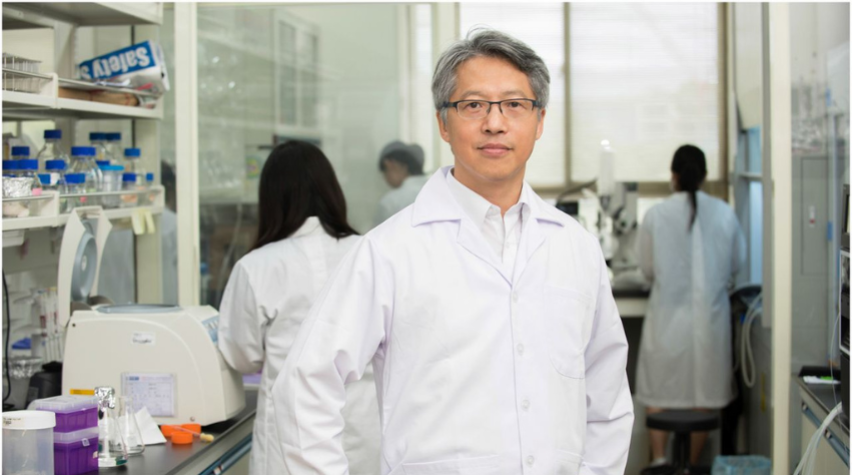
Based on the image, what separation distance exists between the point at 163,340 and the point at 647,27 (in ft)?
15.1

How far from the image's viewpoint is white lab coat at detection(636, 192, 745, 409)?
4.17m

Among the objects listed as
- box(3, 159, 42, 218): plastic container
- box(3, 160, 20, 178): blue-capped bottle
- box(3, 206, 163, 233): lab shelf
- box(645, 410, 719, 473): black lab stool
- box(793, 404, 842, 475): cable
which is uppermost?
box(3, 160, 20, 178): blue-capped bottle

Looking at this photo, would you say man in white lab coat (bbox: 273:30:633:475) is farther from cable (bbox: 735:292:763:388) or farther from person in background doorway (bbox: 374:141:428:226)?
cable (bbox: 735:292:763:388)

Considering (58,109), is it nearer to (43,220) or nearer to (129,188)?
(129,188)

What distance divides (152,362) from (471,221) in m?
1.02

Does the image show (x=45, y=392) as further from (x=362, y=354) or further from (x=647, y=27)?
(x=647, y=27)

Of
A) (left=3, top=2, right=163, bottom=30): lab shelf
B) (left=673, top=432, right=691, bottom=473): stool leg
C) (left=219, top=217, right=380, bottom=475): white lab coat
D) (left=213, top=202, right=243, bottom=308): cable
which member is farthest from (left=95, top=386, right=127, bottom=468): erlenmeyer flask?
(left=673, top=432, right=691, bottom=473): stool leg

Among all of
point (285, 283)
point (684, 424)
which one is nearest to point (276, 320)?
point (285, 283)

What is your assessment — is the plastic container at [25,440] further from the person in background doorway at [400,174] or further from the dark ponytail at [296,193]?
the person in background doorway at [400,174]

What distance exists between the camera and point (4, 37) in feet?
7.28

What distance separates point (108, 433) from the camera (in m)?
1.96

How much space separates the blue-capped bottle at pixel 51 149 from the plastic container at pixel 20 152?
0.13 meters

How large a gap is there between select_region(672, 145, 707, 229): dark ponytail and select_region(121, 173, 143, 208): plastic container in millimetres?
2522

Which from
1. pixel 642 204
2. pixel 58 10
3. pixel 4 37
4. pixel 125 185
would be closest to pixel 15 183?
pixel 4 37
